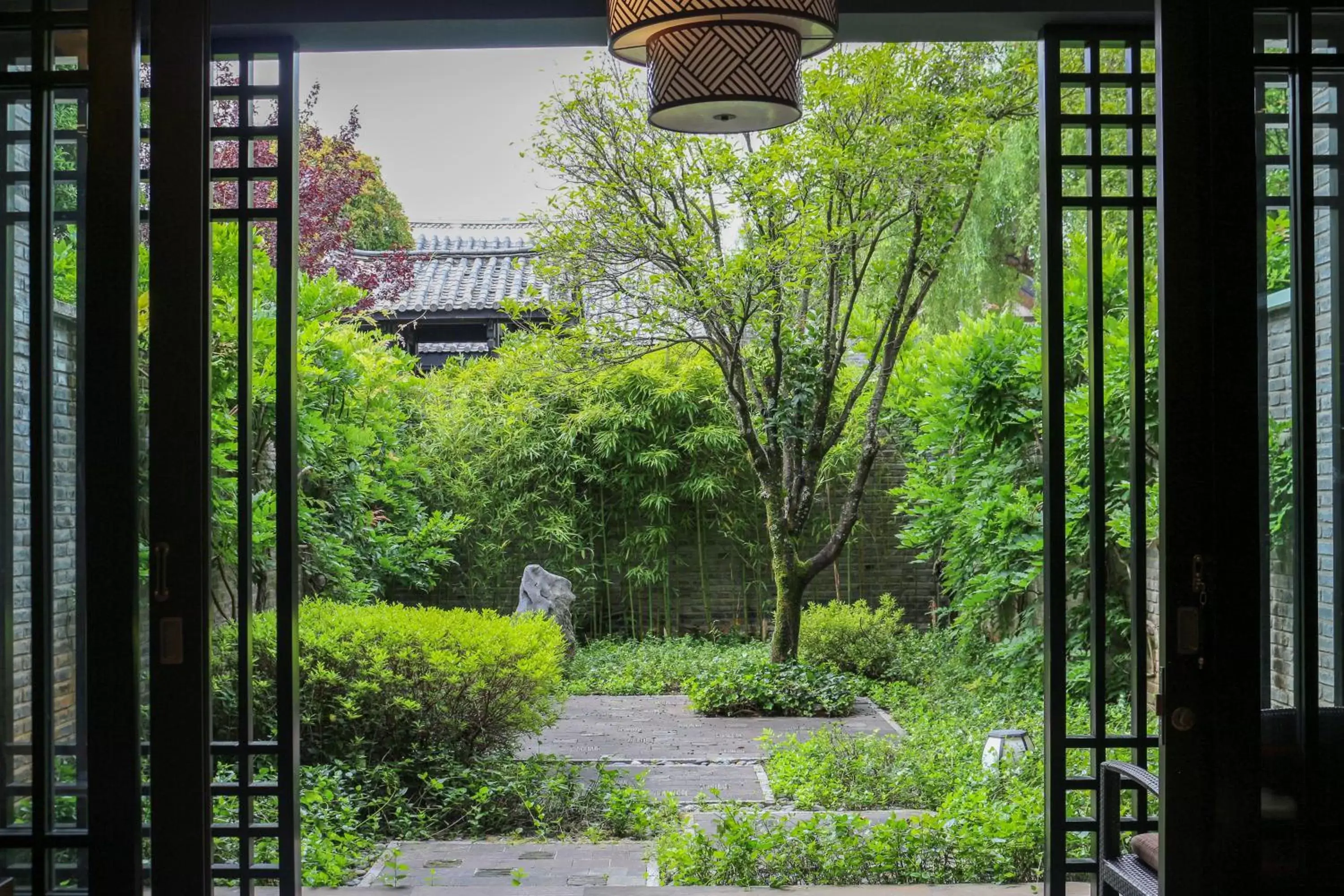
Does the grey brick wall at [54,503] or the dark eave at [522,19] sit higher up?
the dark eave at [522,19]

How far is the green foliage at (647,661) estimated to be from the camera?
8516mm

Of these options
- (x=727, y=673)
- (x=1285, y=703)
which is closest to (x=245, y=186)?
(x=1285, y=703)

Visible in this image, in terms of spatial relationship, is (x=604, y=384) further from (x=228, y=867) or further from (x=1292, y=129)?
(x=1292, y=129)

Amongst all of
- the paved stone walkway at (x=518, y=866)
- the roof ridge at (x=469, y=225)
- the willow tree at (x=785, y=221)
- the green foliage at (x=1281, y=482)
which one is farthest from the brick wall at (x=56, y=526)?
the roof ridge at (x=469, y=225)

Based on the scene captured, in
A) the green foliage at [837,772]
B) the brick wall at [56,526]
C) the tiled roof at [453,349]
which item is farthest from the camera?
the tiled roof at [453,349]

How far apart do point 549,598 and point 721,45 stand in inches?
289

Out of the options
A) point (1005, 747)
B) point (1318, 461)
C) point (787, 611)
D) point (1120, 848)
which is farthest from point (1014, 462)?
point (1318, 461)

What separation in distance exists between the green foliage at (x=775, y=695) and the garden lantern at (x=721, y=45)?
18.6ft

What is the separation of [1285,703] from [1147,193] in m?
2.20

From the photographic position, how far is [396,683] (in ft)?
17.4

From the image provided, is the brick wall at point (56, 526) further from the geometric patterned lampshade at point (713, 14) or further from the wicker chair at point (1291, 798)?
the wicker chair at point (1291, 798)

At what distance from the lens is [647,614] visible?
9977 mm

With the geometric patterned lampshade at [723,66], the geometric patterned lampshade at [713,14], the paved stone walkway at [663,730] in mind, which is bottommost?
the paved stone walkway at [663,730]

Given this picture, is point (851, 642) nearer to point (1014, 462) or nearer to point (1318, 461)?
point (1014, 462)
